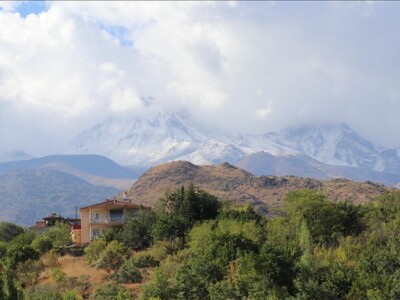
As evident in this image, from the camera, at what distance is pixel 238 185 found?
6491 inches

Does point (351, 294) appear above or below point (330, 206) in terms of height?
below

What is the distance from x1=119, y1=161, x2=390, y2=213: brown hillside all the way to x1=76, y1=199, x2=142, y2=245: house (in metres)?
58.0

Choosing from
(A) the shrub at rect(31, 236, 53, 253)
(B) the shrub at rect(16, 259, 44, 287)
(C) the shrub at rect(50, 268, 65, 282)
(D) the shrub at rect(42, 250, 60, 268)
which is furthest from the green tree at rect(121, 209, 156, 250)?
(C) the shrub at rect(50, 268, 65, 282)

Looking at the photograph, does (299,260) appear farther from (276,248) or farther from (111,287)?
(111,287)

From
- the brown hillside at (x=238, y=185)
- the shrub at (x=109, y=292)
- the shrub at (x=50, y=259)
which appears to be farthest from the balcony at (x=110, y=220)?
the brown hillside at (x=238, y=185)

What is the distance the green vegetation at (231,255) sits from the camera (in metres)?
38.9

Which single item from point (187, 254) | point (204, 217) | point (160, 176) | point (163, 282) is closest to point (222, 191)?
point (160, 176)

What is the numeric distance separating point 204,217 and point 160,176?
11940 cm

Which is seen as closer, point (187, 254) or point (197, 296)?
point (197, 296)

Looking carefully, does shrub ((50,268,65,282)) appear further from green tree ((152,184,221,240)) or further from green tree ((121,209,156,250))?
green tree ((152,184,221,240))

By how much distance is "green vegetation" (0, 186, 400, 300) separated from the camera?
3888 centimetres

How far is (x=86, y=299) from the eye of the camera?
45.4 m

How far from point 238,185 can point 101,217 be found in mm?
95830

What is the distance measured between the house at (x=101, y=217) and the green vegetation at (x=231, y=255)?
2295 millimetres
